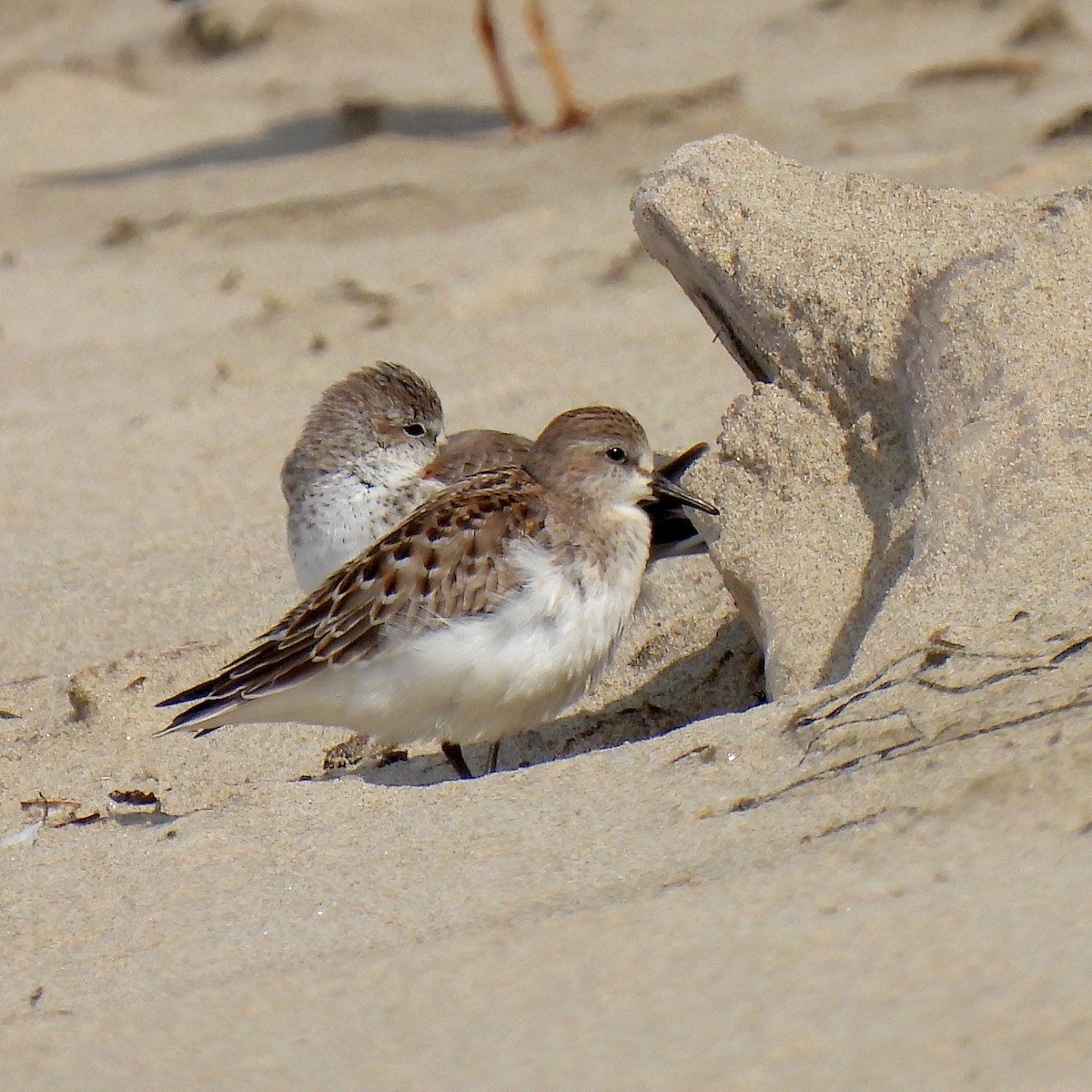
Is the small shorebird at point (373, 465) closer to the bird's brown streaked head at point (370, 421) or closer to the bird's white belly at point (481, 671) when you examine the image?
the bird's brown streaked head at point (370, 421)

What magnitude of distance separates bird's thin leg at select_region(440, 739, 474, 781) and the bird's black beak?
79 centimetres

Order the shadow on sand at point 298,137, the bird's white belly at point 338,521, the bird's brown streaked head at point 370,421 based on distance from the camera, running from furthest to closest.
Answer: the shadow on sand at point 298,137 → the bird's brown streaked head at point 370,421 → the bird's white belly at point 338,521

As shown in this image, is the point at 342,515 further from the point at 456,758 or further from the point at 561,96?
the point at 561,96

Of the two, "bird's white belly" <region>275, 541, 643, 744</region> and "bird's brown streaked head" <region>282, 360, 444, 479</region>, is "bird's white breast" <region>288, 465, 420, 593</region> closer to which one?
"bird's brown streaked head" <region>282, 360, 444, 479</region>

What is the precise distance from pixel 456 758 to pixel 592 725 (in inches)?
13.4

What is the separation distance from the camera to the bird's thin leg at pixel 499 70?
12.2 meters

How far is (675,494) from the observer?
455 cm

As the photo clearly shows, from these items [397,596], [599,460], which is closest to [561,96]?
[599,460]

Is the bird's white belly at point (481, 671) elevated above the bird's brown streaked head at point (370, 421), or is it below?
below

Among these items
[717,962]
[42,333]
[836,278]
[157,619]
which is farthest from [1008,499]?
[42,333]

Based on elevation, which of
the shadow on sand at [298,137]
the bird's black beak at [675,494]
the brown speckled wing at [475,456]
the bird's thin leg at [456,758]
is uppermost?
the shadow on sand at [298,137]

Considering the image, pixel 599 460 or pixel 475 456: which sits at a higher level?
pixel 599 460

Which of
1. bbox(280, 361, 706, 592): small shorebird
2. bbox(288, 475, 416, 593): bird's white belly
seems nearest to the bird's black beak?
bbox(280, 361, 706, 592): small shorebird

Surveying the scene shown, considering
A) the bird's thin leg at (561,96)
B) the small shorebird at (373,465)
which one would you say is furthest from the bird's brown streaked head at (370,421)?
the bird's thin leg at (561,96)
